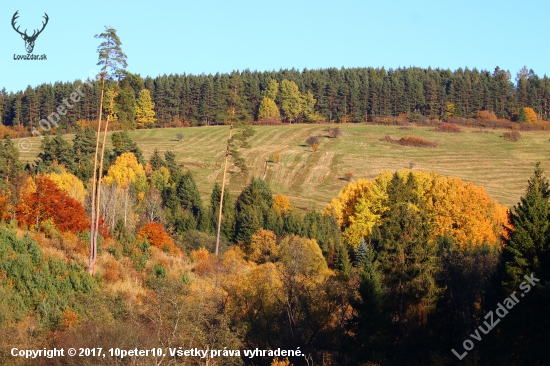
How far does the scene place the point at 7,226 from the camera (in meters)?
37.1

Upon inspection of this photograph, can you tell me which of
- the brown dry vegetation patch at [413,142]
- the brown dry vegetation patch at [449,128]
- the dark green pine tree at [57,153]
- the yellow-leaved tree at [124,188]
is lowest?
the yellow-leaved tree at [124,188]

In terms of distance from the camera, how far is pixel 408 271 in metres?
34.8

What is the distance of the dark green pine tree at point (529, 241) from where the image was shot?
90.7ft

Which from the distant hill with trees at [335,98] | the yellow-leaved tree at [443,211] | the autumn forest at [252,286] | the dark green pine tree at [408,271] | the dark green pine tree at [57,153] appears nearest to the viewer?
the autumn forest at [252,286]

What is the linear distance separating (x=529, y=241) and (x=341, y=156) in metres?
86.1

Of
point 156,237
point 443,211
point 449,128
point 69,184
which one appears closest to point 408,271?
point 156,237

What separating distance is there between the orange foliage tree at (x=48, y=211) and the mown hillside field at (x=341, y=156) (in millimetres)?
50382

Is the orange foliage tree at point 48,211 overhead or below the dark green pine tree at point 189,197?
overhead

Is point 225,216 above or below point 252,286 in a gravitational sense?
below

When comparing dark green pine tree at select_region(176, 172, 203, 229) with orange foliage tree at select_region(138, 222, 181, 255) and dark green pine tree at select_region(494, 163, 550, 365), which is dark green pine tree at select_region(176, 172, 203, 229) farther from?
dark green pine tree at select_region(494, 163, 550, 365)

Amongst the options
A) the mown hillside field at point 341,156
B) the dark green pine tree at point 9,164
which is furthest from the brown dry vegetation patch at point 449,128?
the dark green pine tree at point 9,164

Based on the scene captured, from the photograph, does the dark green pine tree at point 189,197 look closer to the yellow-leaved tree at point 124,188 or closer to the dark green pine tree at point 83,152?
the yellow-leaved tree at point 124,188

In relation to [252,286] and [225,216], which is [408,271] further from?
[225,216]

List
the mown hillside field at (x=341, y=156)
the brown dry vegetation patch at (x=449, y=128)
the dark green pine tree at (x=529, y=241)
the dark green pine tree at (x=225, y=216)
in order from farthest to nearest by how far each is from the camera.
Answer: the brown dry vegetation patch at (x=449, y=128) → the mown hillside field at (x=341, y=156) → the dark green pine tree at (x=225, y=216) → the dark green pine tree at (x=529, y=241)
